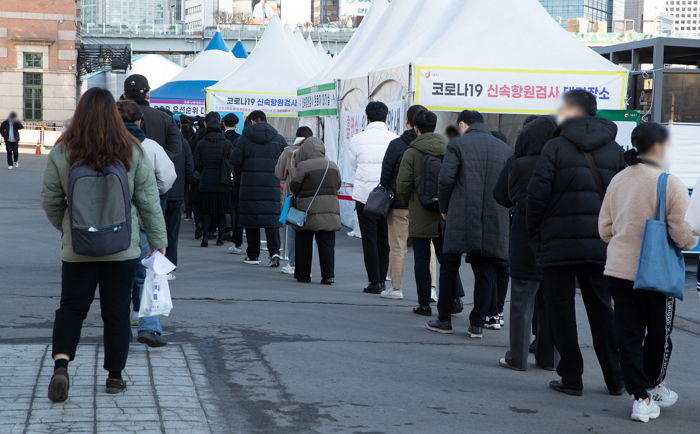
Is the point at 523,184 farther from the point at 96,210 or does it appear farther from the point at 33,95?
the point at 33,95

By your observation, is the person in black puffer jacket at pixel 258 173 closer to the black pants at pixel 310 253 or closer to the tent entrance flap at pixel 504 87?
the black pants at pixel 310 253

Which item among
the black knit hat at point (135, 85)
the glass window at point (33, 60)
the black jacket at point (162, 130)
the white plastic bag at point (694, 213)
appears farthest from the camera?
the glass window at point (33, 60)

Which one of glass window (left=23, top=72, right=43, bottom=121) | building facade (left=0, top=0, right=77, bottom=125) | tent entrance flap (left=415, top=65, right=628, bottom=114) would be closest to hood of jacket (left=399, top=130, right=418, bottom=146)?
tent entrance flap (left=415, top=65, right=628, bottom=114)

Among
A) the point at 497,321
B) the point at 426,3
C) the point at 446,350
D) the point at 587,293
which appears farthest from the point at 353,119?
the point at 587,293

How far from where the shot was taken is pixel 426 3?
15.0m

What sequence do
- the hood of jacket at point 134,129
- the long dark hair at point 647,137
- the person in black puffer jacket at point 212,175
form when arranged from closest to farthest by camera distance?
the long dark hair at point 647,137 < the hood of jacket at point 134,129 < the person in black puffer jacket at point 212,175

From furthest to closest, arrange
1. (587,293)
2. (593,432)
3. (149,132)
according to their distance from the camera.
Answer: (149,132)
(587,293)
(593,432)

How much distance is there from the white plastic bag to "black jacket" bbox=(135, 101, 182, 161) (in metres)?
5.33

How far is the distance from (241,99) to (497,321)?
13.5 metres

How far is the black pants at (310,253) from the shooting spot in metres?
11.2

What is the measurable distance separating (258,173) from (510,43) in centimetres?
368

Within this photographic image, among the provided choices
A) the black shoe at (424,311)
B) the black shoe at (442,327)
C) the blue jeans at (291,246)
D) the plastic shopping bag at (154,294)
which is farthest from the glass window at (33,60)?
the plastic shopping bag at (154,294)

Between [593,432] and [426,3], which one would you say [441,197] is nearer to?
[593,432]

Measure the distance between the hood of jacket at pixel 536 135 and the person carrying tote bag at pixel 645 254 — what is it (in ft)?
2.64
